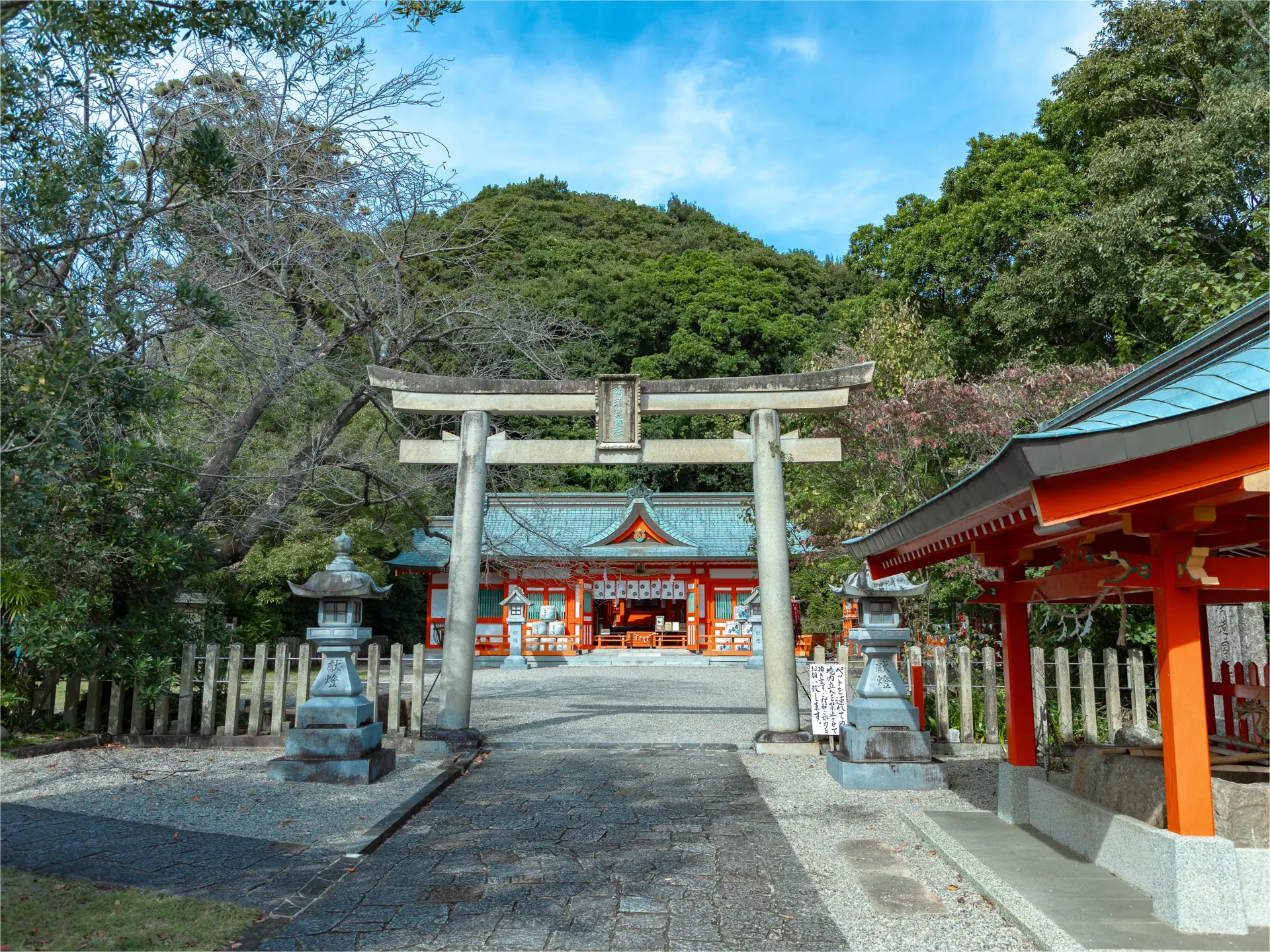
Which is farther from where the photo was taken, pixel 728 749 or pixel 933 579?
pixel 933 579

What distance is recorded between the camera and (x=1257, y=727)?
5.42 meters

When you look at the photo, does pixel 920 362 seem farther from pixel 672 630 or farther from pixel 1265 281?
pixel 672 630

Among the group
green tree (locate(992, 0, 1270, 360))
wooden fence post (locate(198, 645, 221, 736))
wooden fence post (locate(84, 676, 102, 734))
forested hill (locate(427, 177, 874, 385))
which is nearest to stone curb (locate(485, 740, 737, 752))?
wooden fence post (locate(198, 645, 221, 736))

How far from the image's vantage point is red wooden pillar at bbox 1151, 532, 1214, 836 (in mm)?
3656

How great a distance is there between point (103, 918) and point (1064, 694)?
7838 mm

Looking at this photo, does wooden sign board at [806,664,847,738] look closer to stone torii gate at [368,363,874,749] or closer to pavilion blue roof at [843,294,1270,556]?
stone torii gate at [368,363,874,749]

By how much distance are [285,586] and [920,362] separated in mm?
14812

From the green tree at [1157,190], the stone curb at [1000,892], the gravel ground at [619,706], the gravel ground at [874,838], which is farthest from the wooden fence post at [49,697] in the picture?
the green tree at [1157,190]

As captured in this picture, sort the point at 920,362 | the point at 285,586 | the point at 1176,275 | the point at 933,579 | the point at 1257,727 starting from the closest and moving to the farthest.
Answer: the point at 1257,727, the point at 1176,275, the point at 933,579, the point at 920,362, the point at 285,586

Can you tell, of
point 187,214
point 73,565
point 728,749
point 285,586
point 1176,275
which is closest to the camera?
point 187,214

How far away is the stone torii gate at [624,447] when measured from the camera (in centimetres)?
899

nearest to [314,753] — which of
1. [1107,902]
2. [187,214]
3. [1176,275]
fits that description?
[187,214]

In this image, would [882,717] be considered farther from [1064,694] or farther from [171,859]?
[171,859]

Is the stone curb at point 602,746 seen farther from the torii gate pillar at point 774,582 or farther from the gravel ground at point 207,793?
the gravel ground at point 207,793
